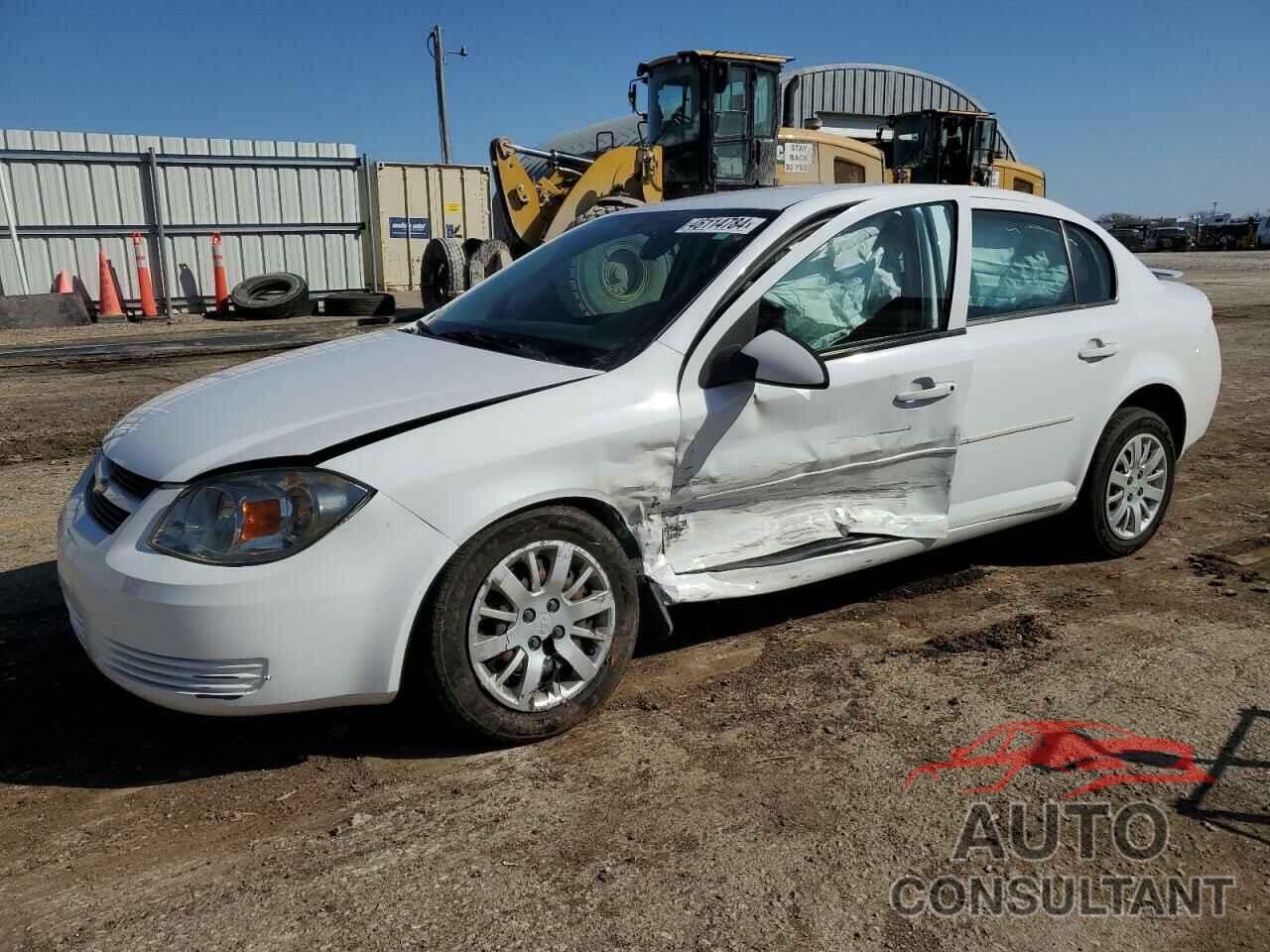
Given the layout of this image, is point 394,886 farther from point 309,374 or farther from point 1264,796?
point 1264,796

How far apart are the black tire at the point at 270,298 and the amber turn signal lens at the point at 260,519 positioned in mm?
15285

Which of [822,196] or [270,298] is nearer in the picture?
[822,196]

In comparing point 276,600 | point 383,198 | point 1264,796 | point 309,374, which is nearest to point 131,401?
point 309,374

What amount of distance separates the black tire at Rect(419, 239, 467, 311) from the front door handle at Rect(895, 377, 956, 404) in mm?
11708

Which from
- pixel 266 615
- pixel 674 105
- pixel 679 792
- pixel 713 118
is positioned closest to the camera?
pixel 266 615

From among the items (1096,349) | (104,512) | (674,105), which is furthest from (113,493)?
(674,105)

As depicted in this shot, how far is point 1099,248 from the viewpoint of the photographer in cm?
476

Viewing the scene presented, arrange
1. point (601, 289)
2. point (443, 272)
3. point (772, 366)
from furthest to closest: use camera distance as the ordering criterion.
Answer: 1. point (443, 272)
2. point (601, 289)
3. point (772, 366)

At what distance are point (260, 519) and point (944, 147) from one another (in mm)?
19468

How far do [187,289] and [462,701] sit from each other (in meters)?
18.0

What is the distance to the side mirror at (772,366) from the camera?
11.0ft

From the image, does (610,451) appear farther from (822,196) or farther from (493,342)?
(822,196)

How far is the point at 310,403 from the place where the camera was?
317 centimetres

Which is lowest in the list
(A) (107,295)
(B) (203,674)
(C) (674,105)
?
(B) (203,674)
